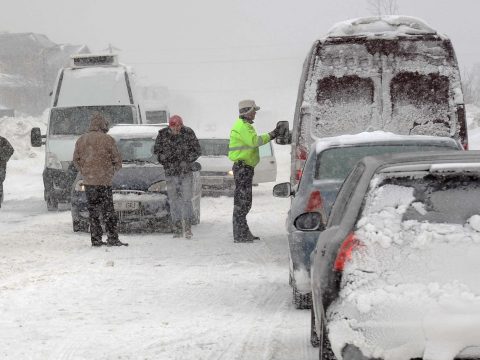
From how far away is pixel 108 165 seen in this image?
1303cm

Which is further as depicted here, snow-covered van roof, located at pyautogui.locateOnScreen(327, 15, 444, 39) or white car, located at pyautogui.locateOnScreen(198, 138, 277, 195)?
white car, located at pyautogui.locateOnScreen(198, 138, 277, 195)

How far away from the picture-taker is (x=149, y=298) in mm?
8852

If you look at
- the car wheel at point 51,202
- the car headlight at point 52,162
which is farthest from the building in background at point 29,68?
the car headlight at point 52,162

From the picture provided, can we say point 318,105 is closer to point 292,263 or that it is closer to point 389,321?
point 292,263

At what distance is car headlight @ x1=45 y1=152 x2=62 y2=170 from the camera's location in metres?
18.9

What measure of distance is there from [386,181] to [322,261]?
563 millimetres

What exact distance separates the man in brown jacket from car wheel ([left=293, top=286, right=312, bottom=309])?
510cm

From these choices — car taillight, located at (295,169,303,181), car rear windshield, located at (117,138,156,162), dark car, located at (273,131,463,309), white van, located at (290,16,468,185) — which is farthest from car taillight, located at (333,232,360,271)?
car rear windshield, located at (117,138,156,162)

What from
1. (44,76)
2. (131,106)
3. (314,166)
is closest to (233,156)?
(314,166)

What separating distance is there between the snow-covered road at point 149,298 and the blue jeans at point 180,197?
0.40 m

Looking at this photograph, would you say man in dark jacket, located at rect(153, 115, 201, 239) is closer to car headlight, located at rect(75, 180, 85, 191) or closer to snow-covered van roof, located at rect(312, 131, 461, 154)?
car headlight, located at rect(75, 180, 85, 191)

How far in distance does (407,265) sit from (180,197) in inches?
373

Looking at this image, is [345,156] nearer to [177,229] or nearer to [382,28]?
[382,28]

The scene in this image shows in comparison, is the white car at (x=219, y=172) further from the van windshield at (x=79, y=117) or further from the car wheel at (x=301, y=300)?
the car wheel at (x=301, y=300)
